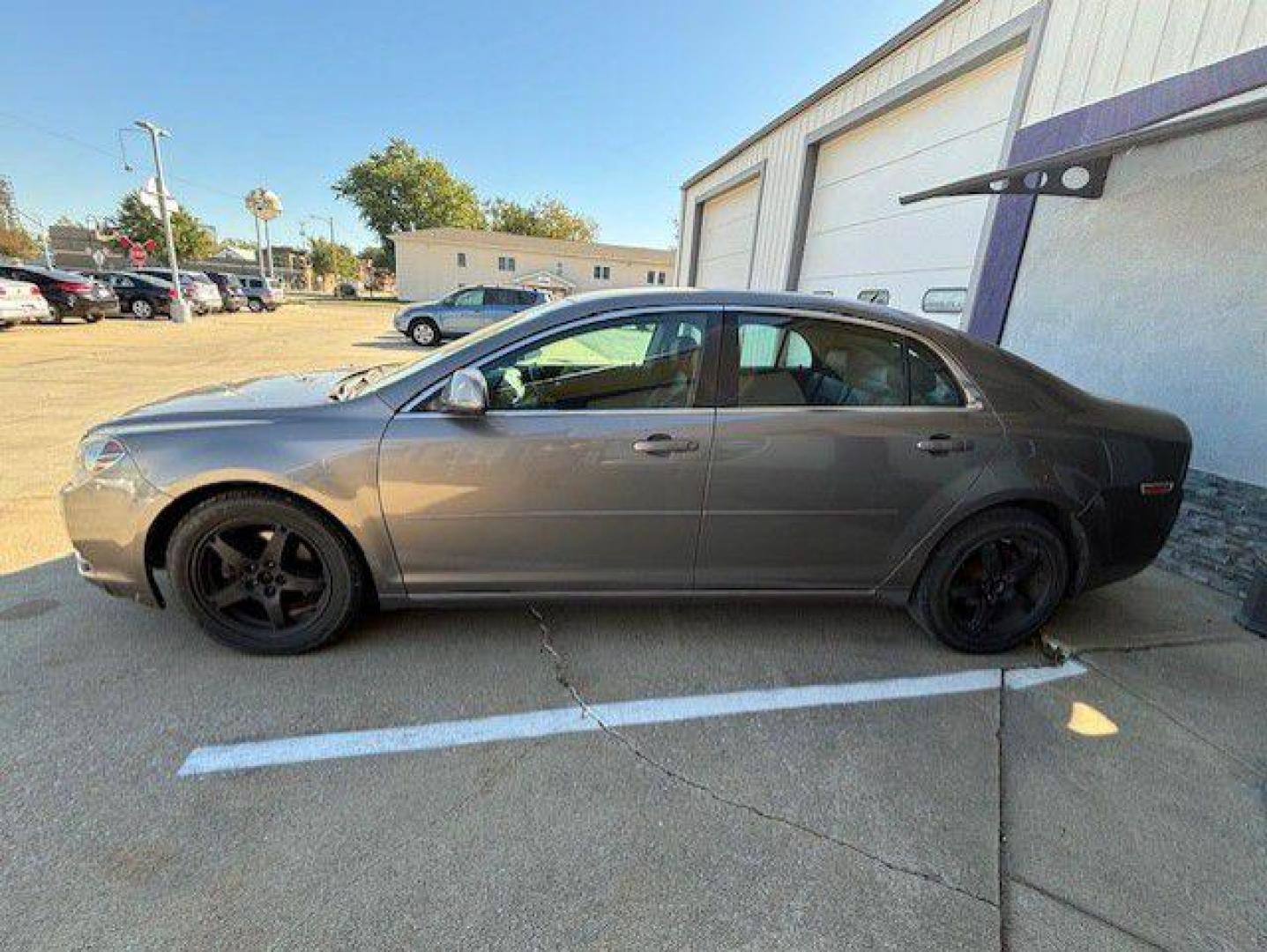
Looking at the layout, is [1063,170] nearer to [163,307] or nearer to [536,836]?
[536,836]

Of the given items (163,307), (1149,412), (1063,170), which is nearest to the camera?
(1149,412)

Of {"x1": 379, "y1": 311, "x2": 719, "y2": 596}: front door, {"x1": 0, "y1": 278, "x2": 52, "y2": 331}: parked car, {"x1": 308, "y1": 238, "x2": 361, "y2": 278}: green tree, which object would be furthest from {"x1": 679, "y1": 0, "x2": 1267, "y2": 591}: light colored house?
{"x1": 308, "y1": 238, "x2": 361, "y2": 278}: green tree

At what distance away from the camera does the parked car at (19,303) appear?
13320 mm

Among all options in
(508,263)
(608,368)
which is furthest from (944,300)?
(508,263)

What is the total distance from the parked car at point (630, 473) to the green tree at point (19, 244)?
7414 cm

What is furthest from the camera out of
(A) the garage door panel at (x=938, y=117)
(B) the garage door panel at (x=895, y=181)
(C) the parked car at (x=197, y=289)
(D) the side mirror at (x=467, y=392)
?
(C) the parked car at (x=197, y=289)

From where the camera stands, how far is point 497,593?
8.80 ft

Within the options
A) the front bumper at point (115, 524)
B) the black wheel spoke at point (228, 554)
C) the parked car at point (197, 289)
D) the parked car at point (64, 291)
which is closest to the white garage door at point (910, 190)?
the black wheel spoke at point (228, 554)

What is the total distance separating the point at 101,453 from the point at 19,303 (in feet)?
54.4

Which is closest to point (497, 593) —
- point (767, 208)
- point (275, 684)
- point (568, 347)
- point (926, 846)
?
point (275, 684)

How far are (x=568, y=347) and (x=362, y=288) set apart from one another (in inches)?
2947

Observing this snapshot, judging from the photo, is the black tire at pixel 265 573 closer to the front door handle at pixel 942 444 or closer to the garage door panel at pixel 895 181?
the front door handle at pixel 942 444

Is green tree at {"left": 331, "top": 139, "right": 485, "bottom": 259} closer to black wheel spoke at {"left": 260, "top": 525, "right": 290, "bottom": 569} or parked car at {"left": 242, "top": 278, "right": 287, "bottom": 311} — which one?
parked car at {"left": 242, "top": 278, "right": 287, "bottom": 311}

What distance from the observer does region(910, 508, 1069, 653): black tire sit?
280 cm
